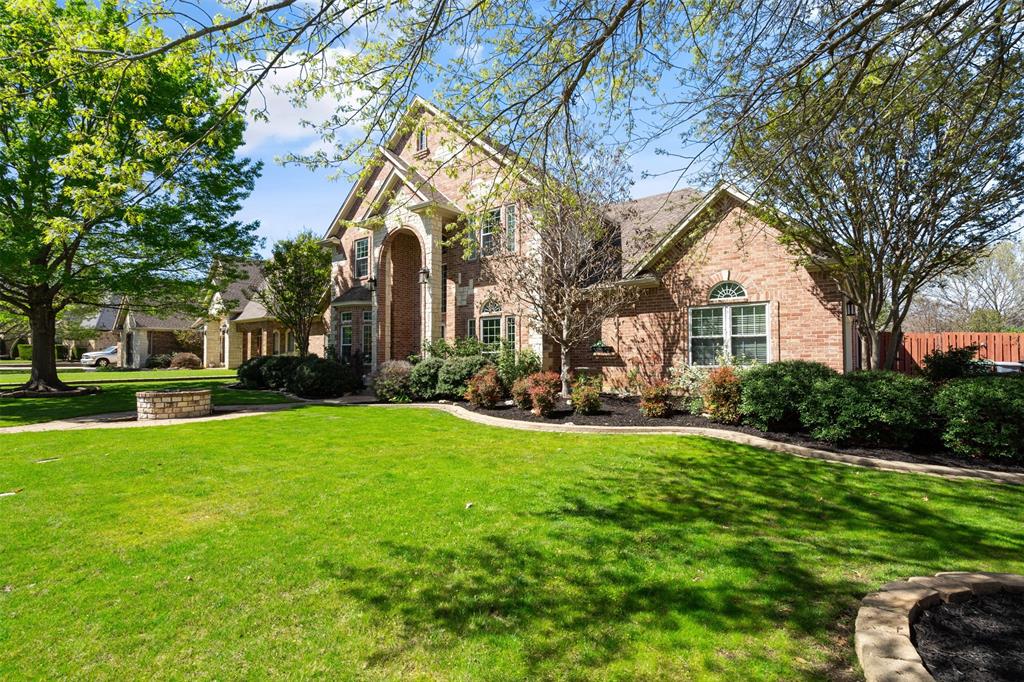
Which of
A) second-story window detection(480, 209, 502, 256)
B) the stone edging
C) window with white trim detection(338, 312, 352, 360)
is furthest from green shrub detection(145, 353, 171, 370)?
the stone edging

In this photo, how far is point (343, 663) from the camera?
299 cm

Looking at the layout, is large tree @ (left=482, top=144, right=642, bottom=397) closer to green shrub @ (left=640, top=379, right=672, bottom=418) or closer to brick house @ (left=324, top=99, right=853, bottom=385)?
brick house @ (left=324, top=99, right=853, bottom=385)

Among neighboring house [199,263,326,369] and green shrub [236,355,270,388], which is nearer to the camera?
green shrub [236,355,270,388]

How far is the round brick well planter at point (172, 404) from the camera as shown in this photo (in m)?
12.7

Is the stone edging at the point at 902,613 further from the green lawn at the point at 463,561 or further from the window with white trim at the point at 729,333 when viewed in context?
the window with white trim at the point at 729,333

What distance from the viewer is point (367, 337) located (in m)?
21.1

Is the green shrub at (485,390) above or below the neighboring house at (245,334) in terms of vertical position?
below

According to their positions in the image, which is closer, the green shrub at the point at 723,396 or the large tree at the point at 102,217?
the green shrub at the point at 723,396

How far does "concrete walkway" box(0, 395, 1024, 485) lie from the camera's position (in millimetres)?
7453

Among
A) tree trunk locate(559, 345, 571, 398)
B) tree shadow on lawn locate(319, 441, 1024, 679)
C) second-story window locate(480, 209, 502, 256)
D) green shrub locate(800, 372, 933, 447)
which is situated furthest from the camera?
second-story window locate(480, 209, 502, 256)

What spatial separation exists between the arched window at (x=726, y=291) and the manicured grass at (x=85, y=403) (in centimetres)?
1414

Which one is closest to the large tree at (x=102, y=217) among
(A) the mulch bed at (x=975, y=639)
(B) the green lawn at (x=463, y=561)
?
(B) the green lawn at (x=463, y=561)

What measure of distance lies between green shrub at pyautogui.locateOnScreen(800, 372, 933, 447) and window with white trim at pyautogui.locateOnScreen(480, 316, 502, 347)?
408 inches

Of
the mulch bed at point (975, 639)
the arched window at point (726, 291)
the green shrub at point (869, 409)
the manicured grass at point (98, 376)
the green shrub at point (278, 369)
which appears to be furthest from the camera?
the manicured grass at point (98, 376)
